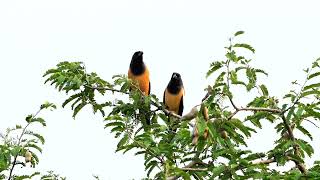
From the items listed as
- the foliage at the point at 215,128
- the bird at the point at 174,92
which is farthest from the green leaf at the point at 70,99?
the bird at the point at 174,92

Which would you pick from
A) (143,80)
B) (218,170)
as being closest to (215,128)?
(218,170)

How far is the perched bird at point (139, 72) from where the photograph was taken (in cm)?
832

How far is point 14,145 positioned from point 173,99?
394cm

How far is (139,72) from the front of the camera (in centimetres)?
839

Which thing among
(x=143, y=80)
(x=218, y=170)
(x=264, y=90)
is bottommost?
(x=218, y=170)

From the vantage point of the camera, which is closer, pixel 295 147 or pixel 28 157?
pixel 295 147

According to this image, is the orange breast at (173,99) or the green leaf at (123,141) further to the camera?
the orange breast at (173,99)

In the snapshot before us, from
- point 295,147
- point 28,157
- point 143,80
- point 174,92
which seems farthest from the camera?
point 174,92

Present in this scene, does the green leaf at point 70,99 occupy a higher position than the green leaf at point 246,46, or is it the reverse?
the green leaf at point 70,99

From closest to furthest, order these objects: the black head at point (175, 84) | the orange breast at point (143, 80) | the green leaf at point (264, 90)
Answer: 1. the green leaf at point (264, 90)
2. the orange breast at point (143, 80)
3. the black head at point (175, 84)

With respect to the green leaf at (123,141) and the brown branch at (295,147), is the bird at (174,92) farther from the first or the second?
the brown branch at (295,147)

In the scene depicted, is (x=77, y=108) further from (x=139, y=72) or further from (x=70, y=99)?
(x=139, y=72)

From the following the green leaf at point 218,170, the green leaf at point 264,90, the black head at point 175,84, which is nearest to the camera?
the green leaf at point 218,170

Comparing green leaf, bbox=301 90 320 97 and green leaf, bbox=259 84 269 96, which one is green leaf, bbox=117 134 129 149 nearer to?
green leaf, bbox=259 84 269 96
